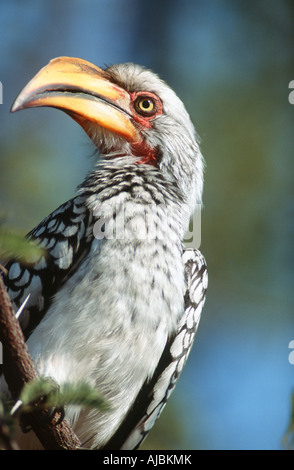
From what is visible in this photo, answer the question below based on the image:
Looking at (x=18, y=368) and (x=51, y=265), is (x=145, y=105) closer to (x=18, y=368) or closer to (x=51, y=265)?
(x=51, y=265)

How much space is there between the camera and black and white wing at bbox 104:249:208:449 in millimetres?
3680

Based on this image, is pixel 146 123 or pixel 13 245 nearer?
pixel 13 245

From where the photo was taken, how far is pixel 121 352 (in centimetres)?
312

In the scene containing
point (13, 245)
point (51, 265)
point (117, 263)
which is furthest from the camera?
point (51, 265)

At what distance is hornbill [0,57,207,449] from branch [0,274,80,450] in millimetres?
587

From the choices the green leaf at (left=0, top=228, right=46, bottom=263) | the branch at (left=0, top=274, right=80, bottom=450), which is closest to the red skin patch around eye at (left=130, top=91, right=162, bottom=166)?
the branch at (left=0, top=274, right=80, bottom=450)

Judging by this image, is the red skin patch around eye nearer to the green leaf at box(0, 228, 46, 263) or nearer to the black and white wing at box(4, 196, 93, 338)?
the black and white wing at box(4, 196, 93, 338)

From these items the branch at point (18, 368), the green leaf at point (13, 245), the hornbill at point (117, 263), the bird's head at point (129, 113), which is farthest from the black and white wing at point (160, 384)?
the green leaf at point (13, 245)

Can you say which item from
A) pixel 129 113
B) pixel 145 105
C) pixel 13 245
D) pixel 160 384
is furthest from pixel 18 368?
pixel 145 105

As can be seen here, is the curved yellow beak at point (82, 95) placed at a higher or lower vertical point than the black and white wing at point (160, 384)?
higher

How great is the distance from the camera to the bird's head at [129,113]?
3.55 metres

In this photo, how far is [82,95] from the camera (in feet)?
11.9

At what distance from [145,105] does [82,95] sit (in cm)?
50

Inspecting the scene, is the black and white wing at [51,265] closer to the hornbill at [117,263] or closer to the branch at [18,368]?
the hornbill at [117,263]
